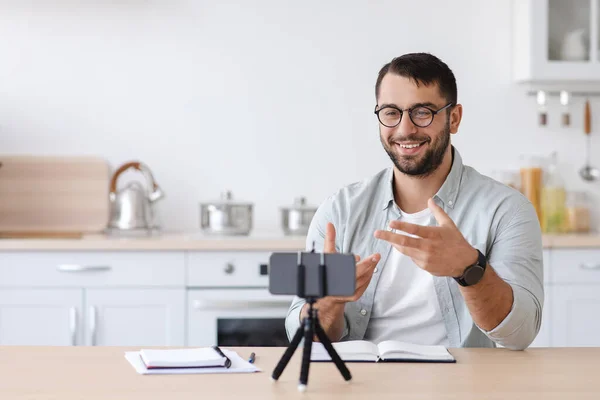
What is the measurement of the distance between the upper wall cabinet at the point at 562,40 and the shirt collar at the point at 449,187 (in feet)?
5.21

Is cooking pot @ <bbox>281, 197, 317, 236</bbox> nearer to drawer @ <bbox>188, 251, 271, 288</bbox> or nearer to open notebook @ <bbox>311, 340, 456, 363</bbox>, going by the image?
drawer @ <bbox>188, 251, 271, 288</bbox>

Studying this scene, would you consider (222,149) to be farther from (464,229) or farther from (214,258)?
(464,229)

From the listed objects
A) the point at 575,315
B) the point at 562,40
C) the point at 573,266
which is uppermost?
the point at 562,40

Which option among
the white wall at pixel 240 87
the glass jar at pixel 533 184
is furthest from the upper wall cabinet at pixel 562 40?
the glass jar at pixel 533 184

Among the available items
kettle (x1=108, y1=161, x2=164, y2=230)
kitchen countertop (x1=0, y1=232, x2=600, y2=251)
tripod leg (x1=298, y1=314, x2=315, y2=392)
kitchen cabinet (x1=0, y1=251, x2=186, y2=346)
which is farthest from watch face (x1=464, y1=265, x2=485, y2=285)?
kettle (x1=108, y1=161, x2=164, y2=230)

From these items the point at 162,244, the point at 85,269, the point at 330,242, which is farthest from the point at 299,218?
the point at 330,242

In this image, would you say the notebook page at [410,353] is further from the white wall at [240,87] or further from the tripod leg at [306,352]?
the white wall at [240,87]

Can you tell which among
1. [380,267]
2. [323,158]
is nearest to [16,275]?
[323,158]

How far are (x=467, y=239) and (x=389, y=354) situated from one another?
1.60ft

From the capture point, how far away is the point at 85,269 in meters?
3.15

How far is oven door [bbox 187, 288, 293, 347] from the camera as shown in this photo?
3.17 m

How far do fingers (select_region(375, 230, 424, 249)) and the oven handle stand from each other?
5.56ft

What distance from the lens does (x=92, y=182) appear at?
11.9 ft

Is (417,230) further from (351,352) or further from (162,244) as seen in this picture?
(162,244)
